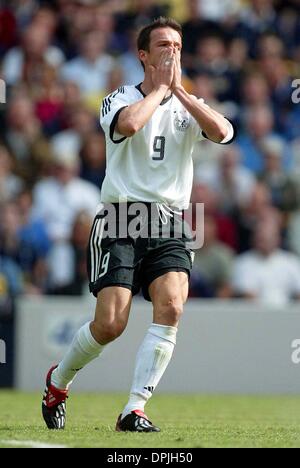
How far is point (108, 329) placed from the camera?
657 cm

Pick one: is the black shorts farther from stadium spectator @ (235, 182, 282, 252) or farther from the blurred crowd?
stadium spectator @ (235, 182, 282, 252)

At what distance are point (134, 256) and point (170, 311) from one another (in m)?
0.39

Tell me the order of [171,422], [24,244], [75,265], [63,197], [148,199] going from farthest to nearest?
[63,197] < [24,244] < [75,265] < [171,422] < [148,199]

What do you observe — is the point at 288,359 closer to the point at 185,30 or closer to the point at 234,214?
the point at 234,214

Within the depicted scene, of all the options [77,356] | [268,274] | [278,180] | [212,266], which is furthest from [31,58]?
[77,356]

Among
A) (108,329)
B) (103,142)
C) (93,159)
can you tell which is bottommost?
(108,329)

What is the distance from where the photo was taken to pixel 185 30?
15250 mm

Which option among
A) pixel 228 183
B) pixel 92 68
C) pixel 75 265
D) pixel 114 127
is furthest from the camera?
pixel 92 68

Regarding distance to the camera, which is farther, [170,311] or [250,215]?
[250,215]

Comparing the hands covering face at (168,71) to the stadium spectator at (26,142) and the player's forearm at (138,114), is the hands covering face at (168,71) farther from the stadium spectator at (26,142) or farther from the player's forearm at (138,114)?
the stadium spectator at (26,142)

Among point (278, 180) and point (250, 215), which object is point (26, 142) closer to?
point (250, 215)

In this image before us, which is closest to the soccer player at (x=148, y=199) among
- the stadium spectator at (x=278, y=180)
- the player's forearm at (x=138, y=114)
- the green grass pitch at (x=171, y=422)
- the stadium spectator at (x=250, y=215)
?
the player's forearm at (x=138, y=114)

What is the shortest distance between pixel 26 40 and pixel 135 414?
890cm
